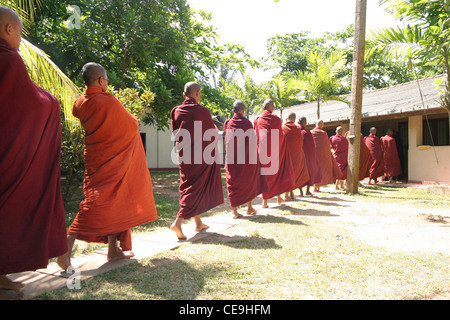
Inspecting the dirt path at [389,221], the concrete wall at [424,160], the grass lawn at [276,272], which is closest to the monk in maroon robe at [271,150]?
the dirt path at [389,221]

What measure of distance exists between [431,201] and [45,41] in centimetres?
1061

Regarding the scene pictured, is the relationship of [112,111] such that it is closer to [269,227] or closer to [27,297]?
[27,297]

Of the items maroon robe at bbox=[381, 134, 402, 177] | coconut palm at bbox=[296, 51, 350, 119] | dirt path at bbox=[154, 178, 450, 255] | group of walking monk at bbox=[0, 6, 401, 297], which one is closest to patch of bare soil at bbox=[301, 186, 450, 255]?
dirt path at bbox=[154, 178, 450, 255]

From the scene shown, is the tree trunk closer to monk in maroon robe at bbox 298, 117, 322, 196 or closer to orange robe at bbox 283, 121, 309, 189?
monk in maroon robe at bbox 298, 117, 322, 196

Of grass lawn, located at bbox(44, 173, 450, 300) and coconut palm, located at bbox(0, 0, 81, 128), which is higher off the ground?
coconut palm, located at bbox(0, 0, 81, 128)

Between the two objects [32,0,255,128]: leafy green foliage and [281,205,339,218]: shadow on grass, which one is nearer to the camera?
[281,205,339,218]: shadow on grass

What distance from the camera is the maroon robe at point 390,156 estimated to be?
12.7 meters

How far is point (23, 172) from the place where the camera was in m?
2.53

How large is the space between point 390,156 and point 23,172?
12.7 m

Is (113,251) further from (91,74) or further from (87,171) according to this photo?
(91,74)

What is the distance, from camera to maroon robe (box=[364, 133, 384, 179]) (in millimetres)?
12508

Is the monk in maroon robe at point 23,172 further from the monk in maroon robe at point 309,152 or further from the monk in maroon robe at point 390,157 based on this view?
the monk in maroon robe at point 390,157

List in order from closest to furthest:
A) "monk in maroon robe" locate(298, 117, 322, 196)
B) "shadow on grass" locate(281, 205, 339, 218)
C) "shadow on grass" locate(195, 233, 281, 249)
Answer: "shadow on grass" locate(195, 233, 281, 249), "shadow on grass" locate(281, 205, 339, 218), "monk in maroon robe" locate(298, 117, 322, 196)

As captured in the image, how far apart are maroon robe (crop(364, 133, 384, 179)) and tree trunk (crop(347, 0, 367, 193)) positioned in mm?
3909
